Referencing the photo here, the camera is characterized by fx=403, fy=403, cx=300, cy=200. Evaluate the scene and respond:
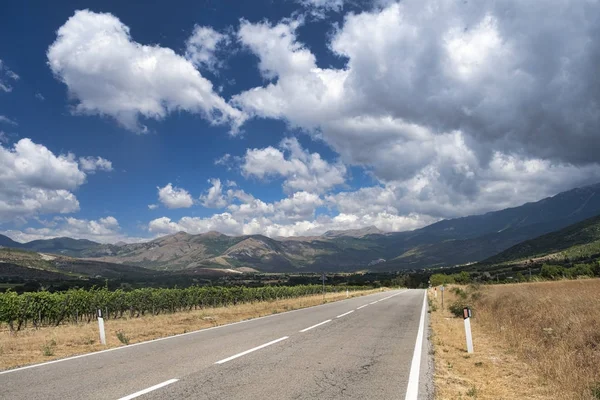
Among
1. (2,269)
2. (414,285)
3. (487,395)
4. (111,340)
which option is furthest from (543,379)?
(2,269)

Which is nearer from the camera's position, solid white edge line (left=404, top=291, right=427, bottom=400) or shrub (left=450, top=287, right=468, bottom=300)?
solid white edge line (left=404, top=291, right=427, bottom=400)

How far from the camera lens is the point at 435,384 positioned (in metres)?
8.10

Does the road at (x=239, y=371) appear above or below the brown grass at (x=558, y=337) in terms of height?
above

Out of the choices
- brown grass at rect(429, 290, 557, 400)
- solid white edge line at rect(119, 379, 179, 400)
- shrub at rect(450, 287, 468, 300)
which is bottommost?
shrub at rect(450, 287, 468, 300)

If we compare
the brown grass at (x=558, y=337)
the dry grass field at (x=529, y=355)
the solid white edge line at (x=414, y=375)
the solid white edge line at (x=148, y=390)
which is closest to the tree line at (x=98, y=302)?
the solid white edge line at (x=148, y=390)

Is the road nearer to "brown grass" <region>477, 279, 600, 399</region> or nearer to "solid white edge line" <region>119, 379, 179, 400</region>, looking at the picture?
"solid white edge line" <region>119, 379, 179, 400</region>

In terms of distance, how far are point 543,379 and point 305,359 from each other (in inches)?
209

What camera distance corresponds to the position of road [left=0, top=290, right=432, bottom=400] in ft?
23.1

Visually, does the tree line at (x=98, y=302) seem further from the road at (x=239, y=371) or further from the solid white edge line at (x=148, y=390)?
the solid white edge line at (x=148, y=390)

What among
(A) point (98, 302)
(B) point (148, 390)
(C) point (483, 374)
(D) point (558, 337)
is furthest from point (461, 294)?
(B) point (148, 390)

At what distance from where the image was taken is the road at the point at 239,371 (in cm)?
703

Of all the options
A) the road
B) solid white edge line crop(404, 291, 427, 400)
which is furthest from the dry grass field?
the road

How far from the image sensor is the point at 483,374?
9398 mm

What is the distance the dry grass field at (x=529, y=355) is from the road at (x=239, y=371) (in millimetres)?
838
